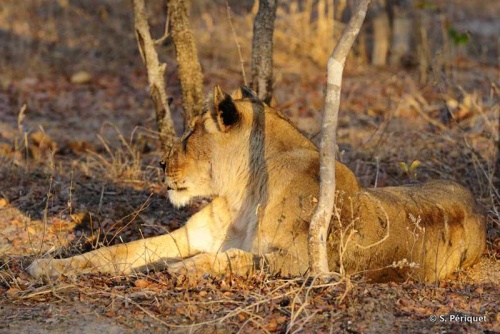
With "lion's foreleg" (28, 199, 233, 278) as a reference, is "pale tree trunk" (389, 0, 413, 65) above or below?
above

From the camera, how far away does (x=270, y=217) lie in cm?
540

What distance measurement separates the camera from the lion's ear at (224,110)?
214 inches

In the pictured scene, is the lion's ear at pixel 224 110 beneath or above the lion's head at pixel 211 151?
above

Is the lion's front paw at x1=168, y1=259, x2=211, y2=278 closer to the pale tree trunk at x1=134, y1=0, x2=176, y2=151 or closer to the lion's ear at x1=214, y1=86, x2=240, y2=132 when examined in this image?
the lion's ear at x1=214, y1=86, x2=240, y2=132

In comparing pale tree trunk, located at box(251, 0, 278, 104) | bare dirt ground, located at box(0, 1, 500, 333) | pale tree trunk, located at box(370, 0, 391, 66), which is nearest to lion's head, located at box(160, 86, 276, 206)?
bare dirt ground, located at box(0, 1, 500, 333)

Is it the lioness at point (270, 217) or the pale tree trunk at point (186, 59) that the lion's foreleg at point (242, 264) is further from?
the pale tree trunk at point (186, 59)

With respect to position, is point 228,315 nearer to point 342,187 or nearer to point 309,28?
point 342,187

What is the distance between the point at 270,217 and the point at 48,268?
1471mm

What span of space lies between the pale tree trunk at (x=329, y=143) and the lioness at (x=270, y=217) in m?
0.27

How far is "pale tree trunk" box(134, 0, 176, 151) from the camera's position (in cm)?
798

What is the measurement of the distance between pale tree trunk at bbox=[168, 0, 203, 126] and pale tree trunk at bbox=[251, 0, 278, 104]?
2.08 feet

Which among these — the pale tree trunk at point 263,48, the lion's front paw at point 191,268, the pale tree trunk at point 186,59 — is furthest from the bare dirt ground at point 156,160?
the pale tree trunk at point 263,48

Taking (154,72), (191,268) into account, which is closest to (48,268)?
(191,268)

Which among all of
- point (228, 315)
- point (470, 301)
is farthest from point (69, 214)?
point (470, 301)
